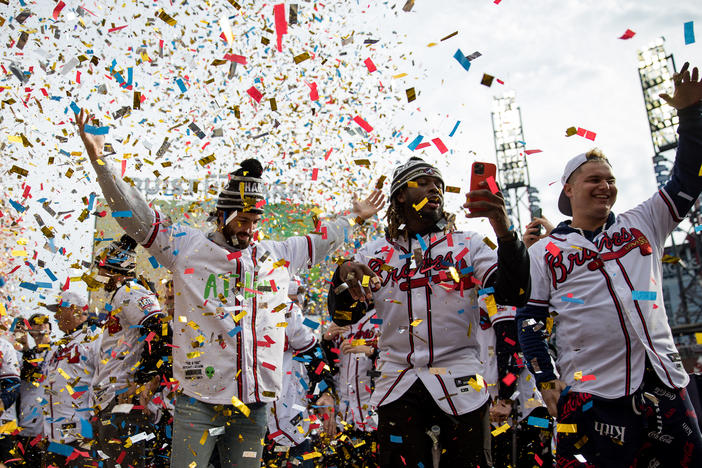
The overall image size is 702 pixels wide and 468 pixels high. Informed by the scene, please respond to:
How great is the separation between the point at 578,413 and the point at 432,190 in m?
1.62

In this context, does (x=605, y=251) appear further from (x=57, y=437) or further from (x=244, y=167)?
(x=57, y=437)

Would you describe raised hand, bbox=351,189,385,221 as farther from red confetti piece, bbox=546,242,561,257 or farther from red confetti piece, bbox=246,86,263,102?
red confetti piece, bbox=246,86,263,102

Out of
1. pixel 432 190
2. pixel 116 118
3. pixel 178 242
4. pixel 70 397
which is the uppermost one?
pixel 116 118

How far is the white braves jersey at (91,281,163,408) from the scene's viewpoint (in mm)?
4602

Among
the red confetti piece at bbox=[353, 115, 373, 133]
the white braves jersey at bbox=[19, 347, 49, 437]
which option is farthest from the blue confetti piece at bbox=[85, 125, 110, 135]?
the white braves jersey at bbox=[19, 347, 49, 437]

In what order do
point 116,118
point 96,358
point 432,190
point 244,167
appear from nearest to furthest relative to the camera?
point 432,190
point 244,167
point 116,118
point 96,358

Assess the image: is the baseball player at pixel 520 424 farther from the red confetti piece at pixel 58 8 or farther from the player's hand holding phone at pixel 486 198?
the red confetti piece at pixel 58 8

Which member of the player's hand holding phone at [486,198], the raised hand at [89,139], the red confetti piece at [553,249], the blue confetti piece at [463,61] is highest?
the blue confetti piece at [463,61]

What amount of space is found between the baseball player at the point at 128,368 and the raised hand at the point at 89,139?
5.76ft

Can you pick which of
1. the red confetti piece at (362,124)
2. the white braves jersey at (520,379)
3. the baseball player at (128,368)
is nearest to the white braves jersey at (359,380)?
the white braves jersey at (520,379)

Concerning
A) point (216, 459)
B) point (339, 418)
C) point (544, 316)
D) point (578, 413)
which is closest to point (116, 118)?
point (216, 459)

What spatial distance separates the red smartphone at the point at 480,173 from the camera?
101 inches

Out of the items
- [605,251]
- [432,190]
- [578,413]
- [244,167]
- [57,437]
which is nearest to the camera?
[578,413]

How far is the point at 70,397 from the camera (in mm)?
6375
